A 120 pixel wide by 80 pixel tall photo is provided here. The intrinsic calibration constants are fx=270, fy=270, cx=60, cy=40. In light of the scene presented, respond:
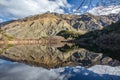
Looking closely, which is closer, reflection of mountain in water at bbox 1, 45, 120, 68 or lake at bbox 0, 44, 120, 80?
lake at bbox 0, 44, 120, 80

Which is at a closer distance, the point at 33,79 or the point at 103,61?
the point at 33,79

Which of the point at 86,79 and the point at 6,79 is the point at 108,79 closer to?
the point at 86,79

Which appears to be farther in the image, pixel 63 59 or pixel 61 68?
pixel 63 59

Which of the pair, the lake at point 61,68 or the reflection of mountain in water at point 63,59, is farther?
the reflection of mountain in water at point 63,59

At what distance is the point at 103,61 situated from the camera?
251 ft

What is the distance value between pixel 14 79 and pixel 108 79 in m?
14.0

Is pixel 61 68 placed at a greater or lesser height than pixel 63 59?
greater

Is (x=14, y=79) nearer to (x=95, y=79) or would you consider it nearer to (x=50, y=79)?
(x=50, y=79)

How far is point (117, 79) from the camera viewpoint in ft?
132

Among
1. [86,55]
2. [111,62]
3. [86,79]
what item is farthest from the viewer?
[86,55]

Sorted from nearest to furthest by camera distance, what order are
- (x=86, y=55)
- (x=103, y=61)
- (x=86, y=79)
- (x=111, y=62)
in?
(x=86, y=79) → (x=111, y=62) → (x=103, y=61) → (x=86, y=55)

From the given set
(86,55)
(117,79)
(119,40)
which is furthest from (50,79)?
(119,40)

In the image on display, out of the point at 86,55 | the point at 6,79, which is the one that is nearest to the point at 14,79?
the point at 6,79

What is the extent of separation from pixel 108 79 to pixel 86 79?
3.64m
